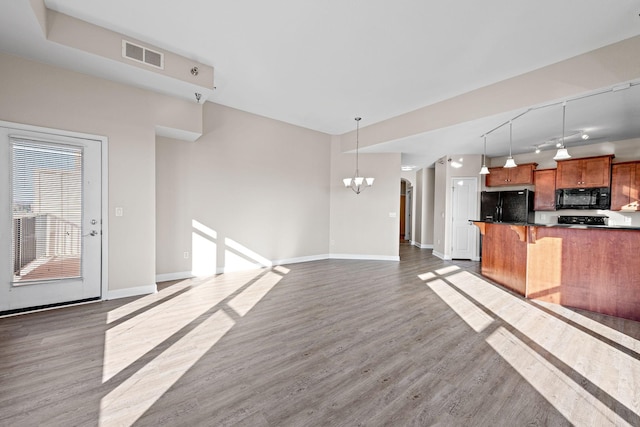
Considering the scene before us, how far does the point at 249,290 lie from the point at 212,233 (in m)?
1.59

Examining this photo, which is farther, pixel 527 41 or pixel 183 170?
pixel 183 170

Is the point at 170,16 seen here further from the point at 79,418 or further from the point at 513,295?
the point at 513,295

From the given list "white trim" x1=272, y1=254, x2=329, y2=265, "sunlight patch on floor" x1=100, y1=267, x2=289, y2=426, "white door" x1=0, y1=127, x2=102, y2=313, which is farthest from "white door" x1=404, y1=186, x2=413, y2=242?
"white door" x1=0, y1=127, x2=102, y2=313

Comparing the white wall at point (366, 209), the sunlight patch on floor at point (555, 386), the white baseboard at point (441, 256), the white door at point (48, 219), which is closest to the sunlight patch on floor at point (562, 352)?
the sunlight patch on floor at point (555, 386)

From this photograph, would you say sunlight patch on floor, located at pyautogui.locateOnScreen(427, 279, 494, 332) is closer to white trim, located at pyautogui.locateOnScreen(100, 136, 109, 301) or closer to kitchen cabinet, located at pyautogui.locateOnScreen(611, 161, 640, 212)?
kitchen cabinet, located at pyautogui.locateOnScreen(611, 161, 640, 212)

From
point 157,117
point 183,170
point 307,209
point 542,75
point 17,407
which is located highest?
point 542,75

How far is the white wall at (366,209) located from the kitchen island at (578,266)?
2745mm

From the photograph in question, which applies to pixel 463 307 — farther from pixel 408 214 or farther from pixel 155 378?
pixel 408 214

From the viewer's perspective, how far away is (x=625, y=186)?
5.34 meters

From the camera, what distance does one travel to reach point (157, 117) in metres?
3.94

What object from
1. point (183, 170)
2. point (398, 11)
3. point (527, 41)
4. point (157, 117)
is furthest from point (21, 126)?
point (527, 41)

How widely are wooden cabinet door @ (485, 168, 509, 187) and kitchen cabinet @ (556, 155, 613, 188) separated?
39.3 inches

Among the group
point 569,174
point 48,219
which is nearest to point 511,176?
point 569,174

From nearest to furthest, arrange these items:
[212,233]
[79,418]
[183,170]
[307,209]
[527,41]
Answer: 1. [79,418]
2. [527,41]
3. [183,170]
4. [212,233]
5. [307,209]
